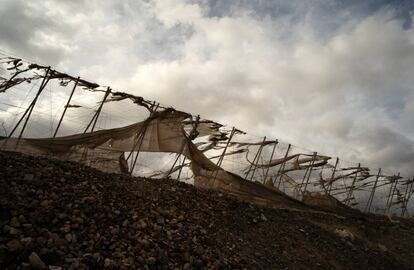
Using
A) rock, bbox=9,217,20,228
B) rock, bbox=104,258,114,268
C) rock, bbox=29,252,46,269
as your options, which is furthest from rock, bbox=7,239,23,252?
rock, bbox=104,258,114,268

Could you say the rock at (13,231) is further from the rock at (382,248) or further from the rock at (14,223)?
the rock at (382,248)

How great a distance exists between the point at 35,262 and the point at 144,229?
2.38 meters

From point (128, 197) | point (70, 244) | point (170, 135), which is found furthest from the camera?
point (170, 135)

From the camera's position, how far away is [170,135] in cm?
1180

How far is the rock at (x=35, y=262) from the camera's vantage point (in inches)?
156

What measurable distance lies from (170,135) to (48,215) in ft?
22.4

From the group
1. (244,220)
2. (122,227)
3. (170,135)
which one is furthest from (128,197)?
(170,135)

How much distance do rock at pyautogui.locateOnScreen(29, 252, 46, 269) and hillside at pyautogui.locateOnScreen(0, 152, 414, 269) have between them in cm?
1

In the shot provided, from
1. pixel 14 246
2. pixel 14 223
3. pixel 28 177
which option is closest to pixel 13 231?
pixel 14 223

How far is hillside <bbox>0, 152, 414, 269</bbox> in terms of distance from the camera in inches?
183

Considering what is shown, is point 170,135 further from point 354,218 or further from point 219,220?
point 354,218

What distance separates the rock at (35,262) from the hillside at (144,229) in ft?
0.04

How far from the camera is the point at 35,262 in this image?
13.1 feet

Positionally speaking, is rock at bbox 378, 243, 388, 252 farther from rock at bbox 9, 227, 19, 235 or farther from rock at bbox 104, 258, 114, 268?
rock at bbox 9, 227, 19, 235
